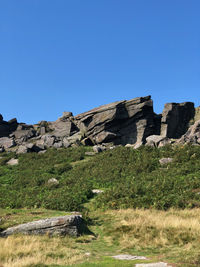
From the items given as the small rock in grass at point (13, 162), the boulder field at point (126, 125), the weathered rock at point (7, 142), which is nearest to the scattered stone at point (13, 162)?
the small rock in grass at point (13, 162)

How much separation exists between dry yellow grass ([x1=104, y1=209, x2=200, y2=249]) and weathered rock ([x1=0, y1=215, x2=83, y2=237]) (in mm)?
2593

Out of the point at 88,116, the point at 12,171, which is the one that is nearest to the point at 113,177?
the point at 12,171

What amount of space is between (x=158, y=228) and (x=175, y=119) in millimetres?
45272

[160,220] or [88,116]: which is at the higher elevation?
[88,116]

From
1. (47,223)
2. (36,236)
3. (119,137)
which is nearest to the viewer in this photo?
(36,236)

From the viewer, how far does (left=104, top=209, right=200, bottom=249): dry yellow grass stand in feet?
40.2

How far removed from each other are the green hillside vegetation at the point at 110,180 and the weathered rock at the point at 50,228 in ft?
19.5

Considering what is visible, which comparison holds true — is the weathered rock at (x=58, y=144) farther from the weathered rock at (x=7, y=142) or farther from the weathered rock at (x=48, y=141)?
the weathered rock at (x=7, y=142)

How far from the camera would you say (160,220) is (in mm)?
14648

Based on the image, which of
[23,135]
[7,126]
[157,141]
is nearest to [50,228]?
[157,141]

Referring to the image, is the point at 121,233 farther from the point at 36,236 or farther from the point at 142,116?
the point at 142,116

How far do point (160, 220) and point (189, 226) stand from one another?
176 centimetres

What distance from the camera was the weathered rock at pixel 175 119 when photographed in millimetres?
54469

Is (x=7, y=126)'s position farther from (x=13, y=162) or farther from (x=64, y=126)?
(x=13, y=162)
